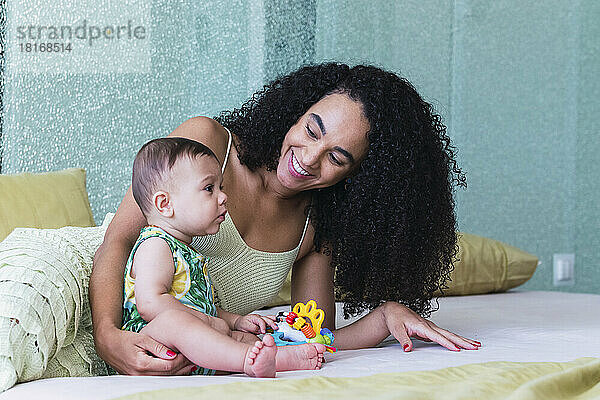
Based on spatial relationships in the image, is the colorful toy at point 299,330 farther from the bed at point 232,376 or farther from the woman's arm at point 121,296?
the woman's arm at point 121,296

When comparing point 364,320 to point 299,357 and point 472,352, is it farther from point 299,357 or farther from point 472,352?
point 299,357

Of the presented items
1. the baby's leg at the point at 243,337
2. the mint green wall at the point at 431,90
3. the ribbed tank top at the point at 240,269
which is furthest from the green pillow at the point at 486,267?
the baby's leg at the point at 243,337

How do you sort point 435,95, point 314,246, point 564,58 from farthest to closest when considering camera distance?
point 564,58 < point 435,95 < point 314,246

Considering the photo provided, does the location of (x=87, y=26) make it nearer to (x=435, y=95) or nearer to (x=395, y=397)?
(x=435, y=95)

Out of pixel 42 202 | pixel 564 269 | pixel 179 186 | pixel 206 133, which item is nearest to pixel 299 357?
pixel 179 186

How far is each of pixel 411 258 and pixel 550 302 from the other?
36.7 inches

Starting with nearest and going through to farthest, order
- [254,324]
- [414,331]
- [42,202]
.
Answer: [254,324], [414,331], [42,202]

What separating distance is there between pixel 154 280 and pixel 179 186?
16cm

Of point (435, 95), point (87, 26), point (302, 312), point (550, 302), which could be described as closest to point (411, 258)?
point (302, 312)

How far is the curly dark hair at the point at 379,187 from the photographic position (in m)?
1.52

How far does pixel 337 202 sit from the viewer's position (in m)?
1.66

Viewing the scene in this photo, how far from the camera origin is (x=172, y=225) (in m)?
1.25

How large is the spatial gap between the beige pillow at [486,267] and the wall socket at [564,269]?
719 mm

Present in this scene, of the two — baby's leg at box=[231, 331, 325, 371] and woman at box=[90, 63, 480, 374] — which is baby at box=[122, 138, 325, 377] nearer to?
baby's leg at box=[231, 331, 325, 371]
